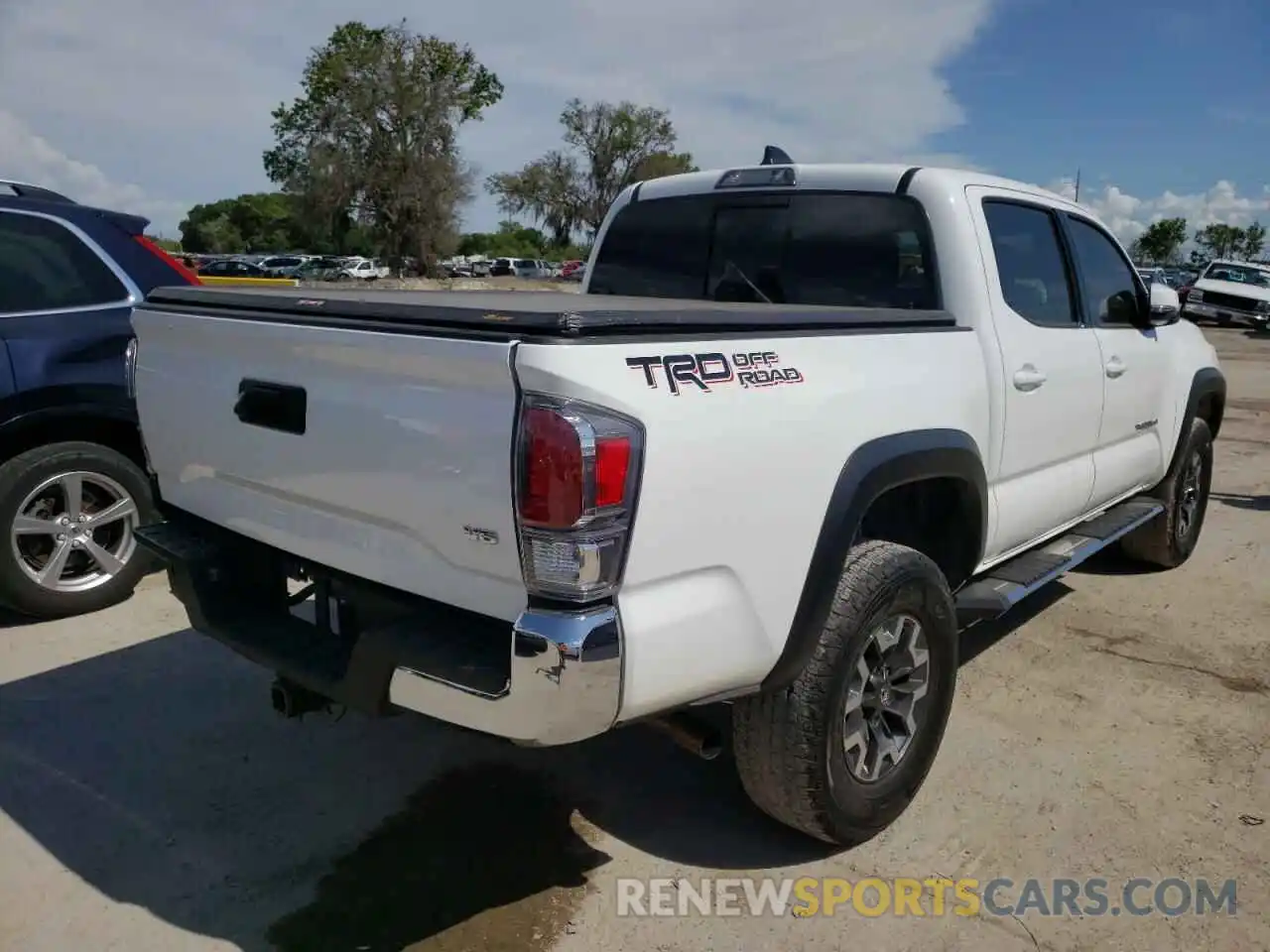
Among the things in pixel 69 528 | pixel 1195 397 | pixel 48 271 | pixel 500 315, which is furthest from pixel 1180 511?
pixel 48 271

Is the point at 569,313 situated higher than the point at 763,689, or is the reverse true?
the point at 569,313

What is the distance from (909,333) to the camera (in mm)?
3104

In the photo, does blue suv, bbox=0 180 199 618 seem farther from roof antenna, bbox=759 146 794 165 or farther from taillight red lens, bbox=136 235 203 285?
roof antenna, bbox=759 146 794 165

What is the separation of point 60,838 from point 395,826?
3.17ft

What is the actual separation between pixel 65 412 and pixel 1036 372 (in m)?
4.07

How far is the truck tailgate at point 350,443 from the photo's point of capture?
7.34 ft

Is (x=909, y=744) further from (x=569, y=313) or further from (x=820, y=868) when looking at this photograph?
(x=569, y=313)

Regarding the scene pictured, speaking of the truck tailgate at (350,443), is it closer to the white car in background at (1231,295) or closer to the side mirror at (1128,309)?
the side mirror at (1128,309)

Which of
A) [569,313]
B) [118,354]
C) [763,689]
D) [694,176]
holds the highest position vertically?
[694,176]

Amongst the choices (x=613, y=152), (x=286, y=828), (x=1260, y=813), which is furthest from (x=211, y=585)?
(x=613, y=152)

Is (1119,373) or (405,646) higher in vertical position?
(1119,373)

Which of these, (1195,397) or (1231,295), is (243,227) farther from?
(1195,397)

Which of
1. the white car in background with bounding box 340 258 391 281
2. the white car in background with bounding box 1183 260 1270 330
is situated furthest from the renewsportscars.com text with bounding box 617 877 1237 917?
the white car in background with bounding box 340 258 391 281

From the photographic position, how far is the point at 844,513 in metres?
2.71
